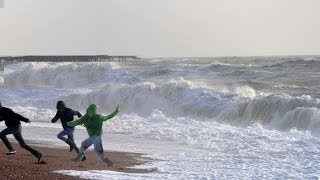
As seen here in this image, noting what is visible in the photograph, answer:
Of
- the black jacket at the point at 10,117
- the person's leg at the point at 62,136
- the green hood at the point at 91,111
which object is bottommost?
the person's leg at the point at 62,136

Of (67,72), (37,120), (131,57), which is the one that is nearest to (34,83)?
(67,72)

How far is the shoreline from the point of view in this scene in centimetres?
991

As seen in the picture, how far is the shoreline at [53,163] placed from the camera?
390 inches

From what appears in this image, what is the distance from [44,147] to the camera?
15336 mm

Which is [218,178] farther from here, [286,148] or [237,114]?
[237,114]

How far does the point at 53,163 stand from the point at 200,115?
51.8ft

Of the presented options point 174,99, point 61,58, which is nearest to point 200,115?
point 174,99

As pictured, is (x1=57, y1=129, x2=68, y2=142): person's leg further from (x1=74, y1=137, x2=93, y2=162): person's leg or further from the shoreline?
(x1=74, y1=137, x2=93, y2=162): person's leg

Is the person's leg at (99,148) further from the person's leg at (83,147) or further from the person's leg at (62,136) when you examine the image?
the person's leg at (62,136)

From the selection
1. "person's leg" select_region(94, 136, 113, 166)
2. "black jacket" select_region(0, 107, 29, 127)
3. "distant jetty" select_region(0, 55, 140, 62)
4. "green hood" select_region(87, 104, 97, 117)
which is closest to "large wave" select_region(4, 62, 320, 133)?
"person's leg" select_region(94, 136, 113, 166)

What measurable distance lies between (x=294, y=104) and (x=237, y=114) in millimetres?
2562

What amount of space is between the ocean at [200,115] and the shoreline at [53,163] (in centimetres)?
46

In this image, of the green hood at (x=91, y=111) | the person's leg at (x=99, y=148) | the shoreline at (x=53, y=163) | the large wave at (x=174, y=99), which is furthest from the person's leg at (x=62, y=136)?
the large wave at (x=174, y=99)

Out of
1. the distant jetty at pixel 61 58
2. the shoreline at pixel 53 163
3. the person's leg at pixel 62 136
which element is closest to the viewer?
the shoreline at pixel 53 163
